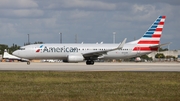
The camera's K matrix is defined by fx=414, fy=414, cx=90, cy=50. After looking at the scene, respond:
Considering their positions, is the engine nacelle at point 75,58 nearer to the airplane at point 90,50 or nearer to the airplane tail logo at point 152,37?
the airplane at point 90,50

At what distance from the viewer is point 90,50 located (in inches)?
2579

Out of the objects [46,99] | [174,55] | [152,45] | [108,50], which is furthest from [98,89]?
[174,55]

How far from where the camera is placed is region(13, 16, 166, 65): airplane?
209 ft

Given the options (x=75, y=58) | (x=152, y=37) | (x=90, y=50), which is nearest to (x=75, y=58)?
(x=75, y=58)

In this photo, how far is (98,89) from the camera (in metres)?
21.1

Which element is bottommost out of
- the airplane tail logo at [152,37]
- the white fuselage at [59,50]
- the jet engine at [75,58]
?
the jet engine at [75,58]

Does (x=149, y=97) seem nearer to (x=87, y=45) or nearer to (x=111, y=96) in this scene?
(x=111, y=96)

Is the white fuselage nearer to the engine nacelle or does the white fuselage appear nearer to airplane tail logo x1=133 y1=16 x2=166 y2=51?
the engine nacelle

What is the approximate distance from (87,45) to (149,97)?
1908 inches

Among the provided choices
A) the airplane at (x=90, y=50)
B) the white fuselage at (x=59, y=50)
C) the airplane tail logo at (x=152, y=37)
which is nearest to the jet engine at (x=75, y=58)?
the airplane at (x=90, y=50)

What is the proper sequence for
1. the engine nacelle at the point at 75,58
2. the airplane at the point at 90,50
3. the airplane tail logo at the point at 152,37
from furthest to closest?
the airplane tail logo at the point at 152,37
the airplane at the point at 90,50
the engine nacelle at the point at 75,58

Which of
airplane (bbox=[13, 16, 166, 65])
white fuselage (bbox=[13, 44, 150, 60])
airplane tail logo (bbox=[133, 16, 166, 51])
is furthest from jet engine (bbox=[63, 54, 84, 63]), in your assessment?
airplane tail logo (bbox=[133, 16, 166, 51])

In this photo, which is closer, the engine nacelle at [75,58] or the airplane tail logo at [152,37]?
the engine nacelle at [75,58]

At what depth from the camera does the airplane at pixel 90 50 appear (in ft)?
209
